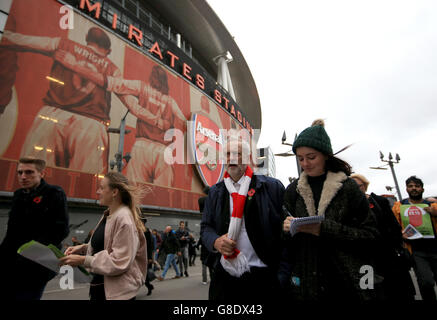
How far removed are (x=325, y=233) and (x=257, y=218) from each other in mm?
632

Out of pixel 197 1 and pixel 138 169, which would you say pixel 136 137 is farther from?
pixel 197 1

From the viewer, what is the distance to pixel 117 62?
15.9 m

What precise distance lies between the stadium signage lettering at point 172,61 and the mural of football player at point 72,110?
5.12ft

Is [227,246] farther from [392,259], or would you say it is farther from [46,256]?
[392,259]

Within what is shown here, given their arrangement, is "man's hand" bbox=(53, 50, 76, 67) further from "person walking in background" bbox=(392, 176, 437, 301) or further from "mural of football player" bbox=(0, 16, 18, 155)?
"person walking in background" bbox=(392, 176, 437, 301)

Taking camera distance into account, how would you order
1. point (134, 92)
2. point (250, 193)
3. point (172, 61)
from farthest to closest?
point (172, 61) < point (134, 92) < point (250, 193)

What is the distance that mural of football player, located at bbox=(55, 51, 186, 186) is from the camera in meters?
15.4

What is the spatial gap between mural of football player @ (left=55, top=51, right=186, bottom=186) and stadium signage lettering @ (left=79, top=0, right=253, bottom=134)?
5.89 ft

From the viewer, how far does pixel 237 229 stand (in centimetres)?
200

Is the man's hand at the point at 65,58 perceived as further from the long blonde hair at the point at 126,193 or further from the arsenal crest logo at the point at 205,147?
the long blonde hair at the point at 126,193

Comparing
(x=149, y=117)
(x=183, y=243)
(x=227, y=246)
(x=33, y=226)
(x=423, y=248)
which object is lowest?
(x=183, y=243)

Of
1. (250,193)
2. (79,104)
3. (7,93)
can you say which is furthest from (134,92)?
(250,193)
